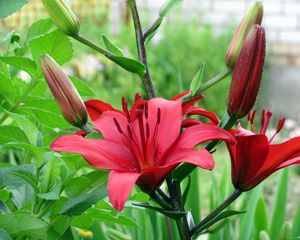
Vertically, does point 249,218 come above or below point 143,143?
below

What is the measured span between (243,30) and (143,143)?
Result: 0.17 m

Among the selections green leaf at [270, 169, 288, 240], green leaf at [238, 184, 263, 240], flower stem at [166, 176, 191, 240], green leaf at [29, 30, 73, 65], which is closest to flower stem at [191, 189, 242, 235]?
flower stem at [166, 176, 191, 240]

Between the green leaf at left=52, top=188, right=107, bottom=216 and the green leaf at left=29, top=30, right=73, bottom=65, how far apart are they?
0.54 feet

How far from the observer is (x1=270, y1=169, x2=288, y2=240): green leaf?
5.17ft

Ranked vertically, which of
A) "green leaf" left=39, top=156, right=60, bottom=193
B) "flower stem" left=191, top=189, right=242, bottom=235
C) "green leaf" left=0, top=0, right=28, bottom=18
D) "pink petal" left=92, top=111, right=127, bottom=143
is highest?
"green leaf" left=0, top=0, right=28, bottom=18

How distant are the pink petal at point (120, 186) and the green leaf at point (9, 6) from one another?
0.21 meters

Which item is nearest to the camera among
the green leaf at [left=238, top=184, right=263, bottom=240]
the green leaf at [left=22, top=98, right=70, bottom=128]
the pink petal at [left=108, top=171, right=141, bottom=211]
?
the pink petal at [left=108, top=171, right=141, bottom=211]

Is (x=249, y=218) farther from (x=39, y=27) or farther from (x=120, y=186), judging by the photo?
(x=120, y=186)

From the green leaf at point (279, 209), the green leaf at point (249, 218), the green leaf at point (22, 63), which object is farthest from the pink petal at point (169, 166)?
the green leaf at point (279, 209)

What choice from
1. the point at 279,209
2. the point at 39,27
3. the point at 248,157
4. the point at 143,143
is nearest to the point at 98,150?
the point at 143,143

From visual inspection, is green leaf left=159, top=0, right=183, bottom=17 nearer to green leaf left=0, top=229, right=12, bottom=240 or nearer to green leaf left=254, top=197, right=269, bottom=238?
green leaf left=0, top=229, right=12, bottom=240

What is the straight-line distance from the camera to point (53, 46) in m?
0.86

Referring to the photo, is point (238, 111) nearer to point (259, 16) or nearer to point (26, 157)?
point (259, 16)

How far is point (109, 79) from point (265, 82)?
4.42ft
